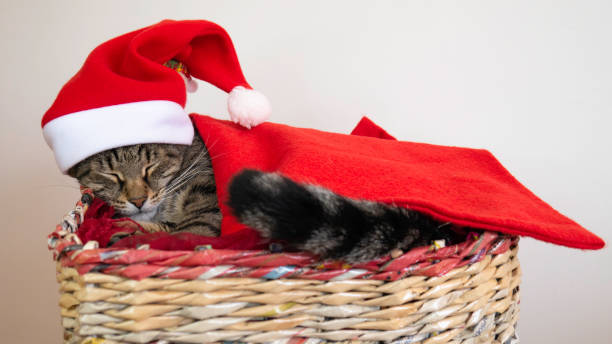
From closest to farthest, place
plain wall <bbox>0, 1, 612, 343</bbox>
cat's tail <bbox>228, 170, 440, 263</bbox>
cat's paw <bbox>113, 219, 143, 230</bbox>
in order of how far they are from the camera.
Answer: cat's tail <bbox>228, 170, 440, 263</bbox>, cat's paw <bbox>113, 219, 143, 230</bbox>, plain wall <bbox>0, 1, 612, 343</bbox>

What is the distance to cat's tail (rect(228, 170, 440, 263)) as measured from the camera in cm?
45

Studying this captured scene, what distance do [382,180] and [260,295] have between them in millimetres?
247

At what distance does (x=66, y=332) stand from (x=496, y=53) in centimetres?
126

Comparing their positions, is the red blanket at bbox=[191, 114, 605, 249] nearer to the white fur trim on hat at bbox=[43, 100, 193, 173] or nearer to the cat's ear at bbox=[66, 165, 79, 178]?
the white fur trim on hat at bbox=[43, 100, 193, 173]

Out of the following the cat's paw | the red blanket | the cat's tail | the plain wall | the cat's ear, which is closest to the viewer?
the cat's tail

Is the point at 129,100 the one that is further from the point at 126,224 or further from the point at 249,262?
the point at 249,262

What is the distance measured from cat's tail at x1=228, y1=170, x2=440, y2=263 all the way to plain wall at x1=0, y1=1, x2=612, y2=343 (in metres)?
0.85

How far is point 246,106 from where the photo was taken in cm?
87

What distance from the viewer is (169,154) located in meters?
0.91

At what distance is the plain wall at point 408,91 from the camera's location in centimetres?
127

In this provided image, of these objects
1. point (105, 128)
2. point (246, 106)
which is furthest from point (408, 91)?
point (105, 128)

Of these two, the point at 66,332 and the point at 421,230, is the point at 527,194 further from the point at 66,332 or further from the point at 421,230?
the point at 66,332

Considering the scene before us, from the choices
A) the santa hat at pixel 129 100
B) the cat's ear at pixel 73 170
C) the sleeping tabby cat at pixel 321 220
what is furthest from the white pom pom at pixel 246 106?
the cat's ear at pixel 73 170

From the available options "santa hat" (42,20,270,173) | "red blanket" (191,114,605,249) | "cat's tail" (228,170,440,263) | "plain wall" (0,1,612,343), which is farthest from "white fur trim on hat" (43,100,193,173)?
"plain wall" (0,1,612,343)
